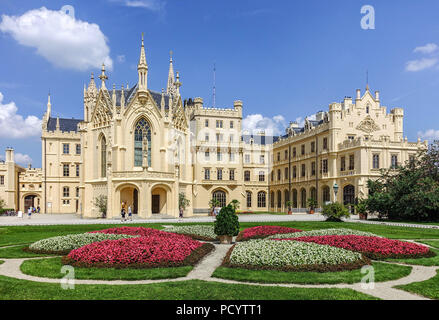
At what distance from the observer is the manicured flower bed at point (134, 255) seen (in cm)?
1398

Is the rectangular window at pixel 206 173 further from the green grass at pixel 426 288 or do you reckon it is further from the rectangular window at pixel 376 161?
the green grass at pixel 426 288

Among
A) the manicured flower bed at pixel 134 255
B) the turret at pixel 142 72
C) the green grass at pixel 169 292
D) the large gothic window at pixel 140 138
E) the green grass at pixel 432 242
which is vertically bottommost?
the green grass at pixel 432 242

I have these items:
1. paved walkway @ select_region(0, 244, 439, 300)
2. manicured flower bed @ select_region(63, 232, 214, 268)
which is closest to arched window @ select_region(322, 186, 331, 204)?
paved walkway @ select_region(0, 244, 439, 300)

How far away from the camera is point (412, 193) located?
127 ft

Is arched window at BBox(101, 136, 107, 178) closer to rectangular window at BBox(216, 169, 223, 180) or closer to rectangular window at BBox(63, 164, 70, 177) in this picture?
rectangular window at BBox(63, 164, 70, 177)

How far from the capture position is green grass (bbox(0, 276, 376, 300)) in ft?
32.1

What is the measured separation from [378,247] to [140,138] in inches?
1461

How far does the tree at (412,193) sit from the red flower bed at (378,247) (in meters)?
23.8

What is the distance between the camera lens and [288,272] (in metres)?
13.0

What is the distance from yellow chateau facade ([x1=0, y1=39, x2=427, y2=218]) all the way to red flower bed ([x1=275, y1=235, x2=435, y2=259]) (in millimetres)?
31257

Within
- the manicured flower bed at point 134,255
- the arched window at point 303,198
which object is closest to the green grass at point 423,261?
the manicured flower bed at point 134,255

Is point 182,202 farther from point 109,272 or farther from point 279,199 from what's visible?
point 109,272
